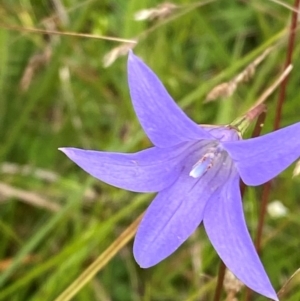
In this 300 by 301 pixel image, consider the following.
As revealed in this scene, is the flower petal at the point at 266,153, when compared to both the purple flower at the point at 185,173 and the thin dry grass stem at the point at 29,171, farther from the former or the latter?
the thin dry grass stem at the point at 29,171

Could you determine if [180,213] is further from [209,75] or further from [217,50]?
[209,75]

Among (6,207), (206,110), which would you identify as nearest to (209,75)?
(206,110)

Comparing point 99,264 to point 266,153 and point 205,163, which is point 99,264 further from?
point 266,153

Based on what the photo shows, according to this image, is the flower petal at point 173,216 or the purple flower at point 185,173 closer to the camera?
the purple flower at point 185,173

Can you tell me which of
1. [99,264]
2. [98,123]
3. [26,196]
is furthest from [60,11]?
[99,264]

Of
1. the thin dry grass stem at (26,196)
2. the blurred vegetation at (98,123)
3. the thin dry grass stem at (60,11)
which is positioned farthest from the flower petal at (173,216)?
the thin dry grass stem at (60,11)
